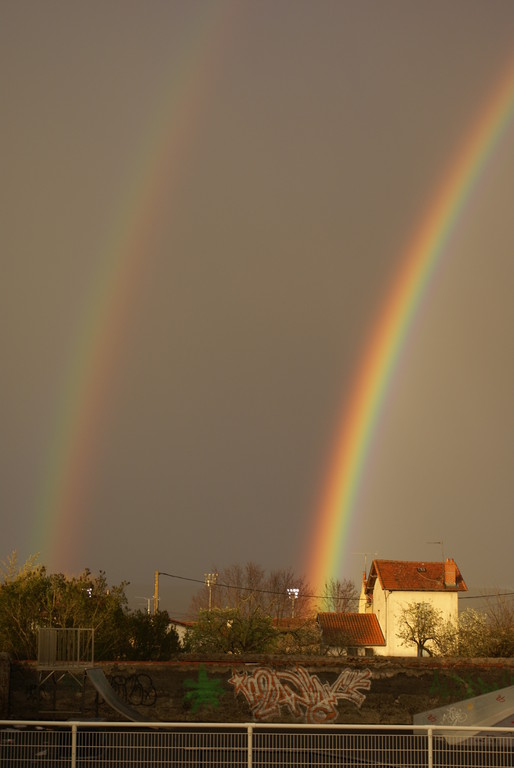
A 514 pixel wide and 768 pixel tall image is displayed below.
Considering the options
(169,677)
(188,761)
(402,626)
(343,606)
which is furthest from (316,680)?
(343,606)

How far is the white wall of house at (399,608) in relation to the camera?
216 feet

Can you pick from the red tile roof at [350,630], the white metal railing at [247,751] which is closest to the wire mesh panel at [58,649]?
the white metal railing at [247,751]

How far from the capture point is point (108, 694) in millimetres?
22922

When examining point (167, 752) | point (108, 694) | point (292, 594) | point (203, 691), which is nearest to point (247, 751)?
point (167, 752)

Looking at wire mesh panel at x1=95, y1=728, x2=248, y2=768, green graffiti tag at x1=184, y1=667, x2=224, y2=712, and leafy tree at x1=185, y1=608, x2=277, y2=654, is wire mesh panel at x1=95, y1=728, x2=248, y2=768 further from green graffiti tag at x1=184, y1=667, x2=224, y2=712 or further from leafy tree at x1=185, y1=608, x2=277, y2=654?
leafy tree at x1=185, y1=608, x2=277, y2=654

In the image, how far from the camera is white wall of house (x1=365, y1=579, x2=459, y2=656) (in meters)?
65.9

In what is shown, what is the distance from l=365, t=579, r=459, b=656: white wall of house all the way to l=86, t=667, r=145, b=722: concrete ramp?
45.6m

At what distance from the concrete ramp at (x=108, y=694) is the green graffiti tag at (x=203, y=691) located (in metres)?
1.40

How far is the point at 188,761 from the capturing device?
1270 cm

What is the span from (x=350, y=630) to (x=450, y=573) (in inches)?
358

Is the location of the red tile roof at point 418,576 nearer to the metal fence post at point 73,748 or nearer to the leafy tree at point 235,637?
the leafy tree at point 235,637

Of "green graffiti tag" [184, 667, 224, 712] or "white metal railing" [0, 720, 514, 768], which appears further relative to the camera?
"green graffiti tag" [184, 667, 224, 712]

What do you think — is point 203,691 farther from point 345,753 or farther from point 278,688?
point 345,753

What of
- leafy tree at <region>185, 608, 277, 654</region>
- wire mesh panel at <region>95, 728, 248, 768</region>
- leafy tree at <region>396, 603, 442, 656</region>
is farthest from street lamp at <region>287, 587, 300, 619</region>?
wire mesh panel at <region>95, 728, 248, 768</region>
